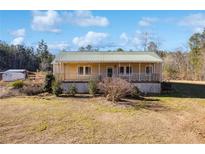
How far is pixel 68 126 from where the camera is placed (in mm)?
15812

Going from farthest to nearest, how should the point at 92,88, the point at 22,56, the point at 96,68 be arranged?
Result: 1. the point at 22,56
2. the point at 96,68
3. the point at 92,88

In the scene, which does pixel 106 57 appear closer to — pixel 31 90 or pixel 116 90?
pixel 31 90

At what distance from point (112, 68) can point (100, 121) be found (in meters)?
16.3

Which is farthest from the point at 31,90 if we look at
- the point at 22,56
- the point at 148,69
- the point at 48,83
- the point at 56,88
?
the point at 22,56

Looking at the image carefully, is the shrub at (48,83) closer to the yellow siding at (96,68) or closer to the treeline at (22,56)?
the yellow siding at (96,68)

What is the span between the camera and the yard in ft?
45.7

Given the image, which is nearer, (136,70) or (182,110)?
(182,110)

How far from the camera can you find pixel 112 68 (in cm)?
3303

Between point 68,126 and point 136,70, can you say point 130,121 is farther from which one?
point 136,70

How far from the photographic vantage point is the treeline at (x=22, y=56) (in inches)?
2835

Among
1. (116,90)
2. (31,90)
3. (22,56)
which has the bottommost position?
(31,90)
